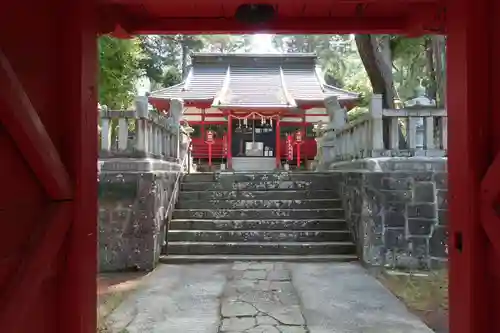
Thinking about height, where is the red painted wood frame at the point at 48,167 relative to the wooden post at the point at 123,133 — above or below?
below

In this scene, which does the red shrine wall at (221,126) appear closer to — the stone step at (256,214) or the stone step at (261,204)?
the stone step at (261,204)

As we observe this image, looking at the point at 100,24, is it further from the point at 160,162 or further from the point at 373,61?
the point at 373,61

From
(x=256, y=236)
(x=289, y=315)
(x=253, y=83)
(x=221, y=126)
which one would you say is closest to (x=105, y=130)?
(x=256, y=236)

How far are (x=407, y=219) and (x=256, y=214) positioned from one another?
3.03 m

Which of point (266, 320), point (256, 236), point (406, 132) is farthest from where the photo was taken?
point (256, 236)

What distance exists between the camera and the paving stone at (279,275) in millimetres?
6258

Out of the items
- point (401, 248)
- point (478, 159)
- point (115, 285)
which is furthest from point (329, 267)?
point (478, 159)

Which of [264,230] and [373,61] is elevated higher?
[373,61]

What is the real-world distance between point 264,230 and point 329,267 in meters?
1.68

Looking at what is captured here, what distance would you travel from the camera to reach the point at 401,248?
658cm

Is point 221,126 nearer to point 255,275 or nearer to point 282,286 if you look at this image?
point 255,275

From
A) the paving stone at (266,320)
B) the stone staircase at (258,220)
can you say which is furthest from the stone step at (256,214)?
the paving stone at (266,320)

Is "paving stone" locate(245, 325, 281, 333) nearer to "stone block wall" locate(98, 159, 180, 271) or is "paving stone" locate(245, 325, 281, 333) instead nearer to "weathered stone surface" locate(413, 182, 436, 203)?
"stone block wall" locate(98, 159, 180, 271)

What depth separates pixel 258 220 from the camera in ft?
27.8
